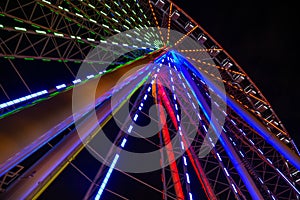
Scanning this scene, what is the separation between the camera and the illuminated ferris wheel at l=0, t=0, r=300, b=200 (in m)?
5.13

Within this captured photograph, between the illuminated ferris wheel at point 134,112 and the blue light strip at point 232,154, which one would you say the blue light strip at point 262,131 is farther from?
the blue light strip at point 232,154

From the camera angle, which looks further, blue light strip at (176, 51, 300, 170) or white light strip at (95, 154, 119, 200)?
blue light strip at (176, 51, 300, 170)

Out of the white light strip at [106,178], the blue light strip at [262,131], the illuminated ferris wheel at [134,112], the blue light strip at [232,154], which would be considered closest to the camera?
the illuminated ferris wheel at [134,112]

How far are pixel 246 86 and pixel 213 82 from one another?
125 inches

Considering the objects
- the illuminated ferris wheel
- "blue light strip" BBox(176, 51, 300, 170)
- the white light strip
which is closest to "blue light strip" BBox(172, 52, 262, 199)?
the illuminated ferris wheel

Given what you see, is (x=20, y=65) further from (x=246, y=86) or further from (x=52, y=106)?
(x=52, y=106)

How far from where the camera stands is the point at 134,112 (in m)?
9.05

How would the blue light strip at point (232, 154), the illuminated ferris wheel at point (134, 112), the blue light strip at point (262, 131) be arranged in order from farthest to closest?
the blue light strip at point (262, 131) → the blue light strip at point (232, 154) → the illuminated ferris wheel at point (134, 112)

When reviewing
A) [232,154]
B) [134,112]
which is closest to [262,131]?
[232,154]

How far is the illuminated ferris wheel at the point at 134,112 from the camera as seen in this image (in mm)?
5129

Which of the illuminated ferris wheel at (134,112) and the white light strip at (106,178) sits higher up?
the illuminated ferris wheel at (134,112)

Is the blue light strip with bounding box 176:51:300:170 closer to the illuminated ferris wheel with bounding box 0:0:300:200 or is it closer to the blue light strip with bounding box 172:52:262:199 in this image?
the illuminated ferris wheel with bounding box 0:0:300:200

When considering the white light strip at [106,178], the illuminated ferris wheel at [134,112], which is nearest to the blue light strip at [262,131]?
the illuminated ferris wheel at [134,112]

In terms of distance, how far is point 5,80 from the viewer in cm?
1326
